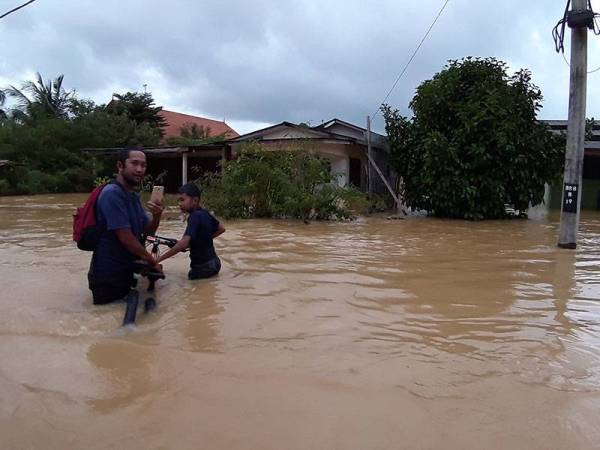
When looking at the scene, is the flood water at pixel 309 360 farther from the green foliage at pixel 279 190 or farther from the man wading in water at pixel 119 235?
the green foliage at pixel 279 190

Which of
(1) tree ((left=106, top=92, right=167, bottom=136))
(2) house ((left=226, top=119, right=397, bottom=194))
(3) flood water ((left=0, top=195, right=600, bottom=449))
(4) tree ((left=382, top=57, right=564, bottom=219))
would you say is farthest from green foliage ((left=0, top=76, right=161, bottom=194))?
(3) flood water ((left=0, top=195, right=600, bottom=449))

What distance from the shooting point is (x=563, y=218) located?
29.2 ft

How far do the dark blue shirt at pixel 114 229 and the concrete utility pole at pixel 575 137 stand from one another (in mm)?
7110

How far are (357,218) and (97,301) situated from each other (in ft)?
31.6

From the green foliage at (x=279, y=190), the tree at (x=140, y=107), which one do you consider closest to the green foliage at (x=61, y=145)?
the tree at (x=140, y=107)

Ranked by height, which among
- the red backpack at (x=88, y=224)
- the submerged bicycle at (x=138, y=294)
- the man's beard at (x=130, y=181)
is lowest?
the submerged bicycle at (x=138, y=294)

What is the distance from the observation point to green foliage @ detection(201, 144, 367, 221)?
12594 millimetres

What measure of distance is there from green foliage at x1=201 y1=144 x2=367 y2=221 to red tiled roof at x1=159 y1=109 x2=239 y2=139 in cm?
2639

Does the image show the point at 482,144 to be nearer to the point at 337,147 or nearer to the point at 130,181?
the point at 337,147

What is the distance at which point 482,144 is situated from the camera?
13656 mm

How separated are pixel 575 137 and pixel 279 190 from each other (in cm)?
635

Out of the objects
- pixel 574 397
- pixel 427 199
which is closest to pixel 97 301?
pixel 574 397

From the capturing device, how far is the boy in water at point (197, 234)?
536 cm

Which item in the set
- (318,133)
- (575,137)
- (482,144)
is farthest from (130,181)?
(318,133)
